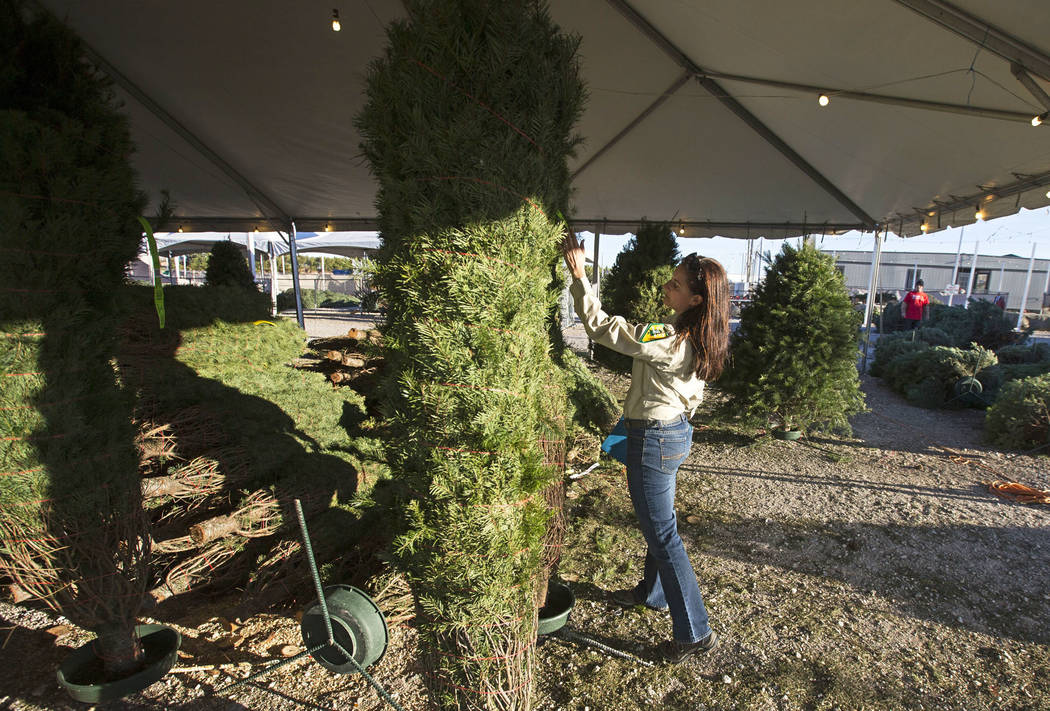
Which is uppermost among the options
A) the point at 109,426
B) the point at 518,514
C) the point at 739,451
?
the point at 109,426

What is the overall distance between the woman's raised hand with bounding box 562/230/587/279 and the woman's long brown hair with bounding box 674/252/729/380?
549 mm

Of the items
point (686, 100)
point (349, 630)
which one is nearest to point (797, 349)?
point (686, 100)

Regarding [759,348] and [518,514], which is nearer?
[518,514]

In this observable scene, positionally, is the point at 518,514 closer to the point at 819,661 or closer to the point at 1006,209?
the point at 819,661

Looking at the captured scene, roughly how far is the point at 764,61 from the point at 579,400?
11.2 ft

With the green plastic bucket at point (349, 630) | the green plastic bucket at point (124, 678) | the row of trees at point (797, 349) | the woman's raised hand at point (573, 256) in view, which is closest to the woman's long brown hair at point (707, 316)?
the woman's raised hand at point (573, 256)

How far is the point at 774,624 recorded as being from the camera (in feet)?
8.73

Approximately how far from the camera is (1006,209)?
5.18 meters

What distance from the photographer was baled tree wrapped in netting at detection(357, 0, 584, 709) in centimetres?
148

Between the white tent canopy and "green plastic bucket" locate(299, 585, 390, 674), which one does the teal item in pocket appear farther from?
the white tent canopy

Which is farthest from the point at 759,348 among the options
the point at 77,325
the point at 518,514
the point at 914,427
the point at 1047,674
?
the point at 77,325

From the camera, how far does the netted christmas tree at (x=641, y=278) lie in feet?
24.2

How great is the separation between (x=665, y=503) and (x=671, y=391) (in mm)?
533

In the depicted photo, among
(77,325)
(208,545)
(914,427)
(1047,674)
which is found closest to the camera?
(77,325)
